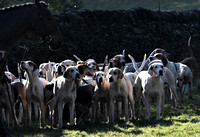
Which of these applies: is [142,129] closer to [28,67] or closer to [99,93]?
[99,93]

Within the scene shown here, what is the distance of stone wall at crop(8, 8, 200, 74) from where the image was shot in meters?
14.6

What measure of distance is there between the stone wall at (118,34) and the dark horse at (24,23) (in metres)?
6.44

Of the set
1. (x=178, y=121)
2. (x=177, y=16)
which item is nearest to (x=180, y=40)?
(x=177, y=16)

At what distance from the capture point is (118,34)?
54.7 ft

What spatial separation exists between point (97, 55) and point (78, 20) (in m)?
1.60

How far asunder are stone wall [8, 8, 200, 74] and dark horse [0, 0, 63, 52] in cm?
644

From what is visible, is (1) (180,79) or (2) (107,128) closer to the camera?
(2) (107,128)

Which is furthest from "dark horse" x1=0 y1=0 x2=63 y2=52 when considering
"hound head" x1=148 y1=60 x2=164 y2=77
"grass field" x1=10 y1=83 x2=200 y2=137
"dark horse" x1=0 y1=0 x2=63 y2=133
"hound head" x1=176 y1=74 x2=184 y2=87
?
"hound head" x1=176 y1=74 x2=184 y2=87

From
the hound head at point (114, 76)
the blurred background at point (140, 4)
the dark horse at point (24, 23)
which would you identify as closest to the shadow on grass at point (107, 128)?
the hound head at point (114, 76)

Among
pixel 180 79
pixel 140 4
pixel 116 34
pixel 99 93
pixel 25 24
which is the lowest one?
pixel 99 93

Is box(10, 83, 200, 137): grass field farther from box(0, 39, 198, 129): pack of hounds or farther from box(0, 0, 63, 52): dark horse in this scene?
box(0, 0, 63, 52): dark horse

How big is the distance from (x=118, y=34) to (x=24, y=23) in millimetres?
Result: 10251

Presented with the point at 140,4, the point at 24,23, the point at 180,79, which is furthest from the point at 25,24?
the point at 140,4

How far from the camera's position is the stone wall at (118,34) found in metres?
14.6
